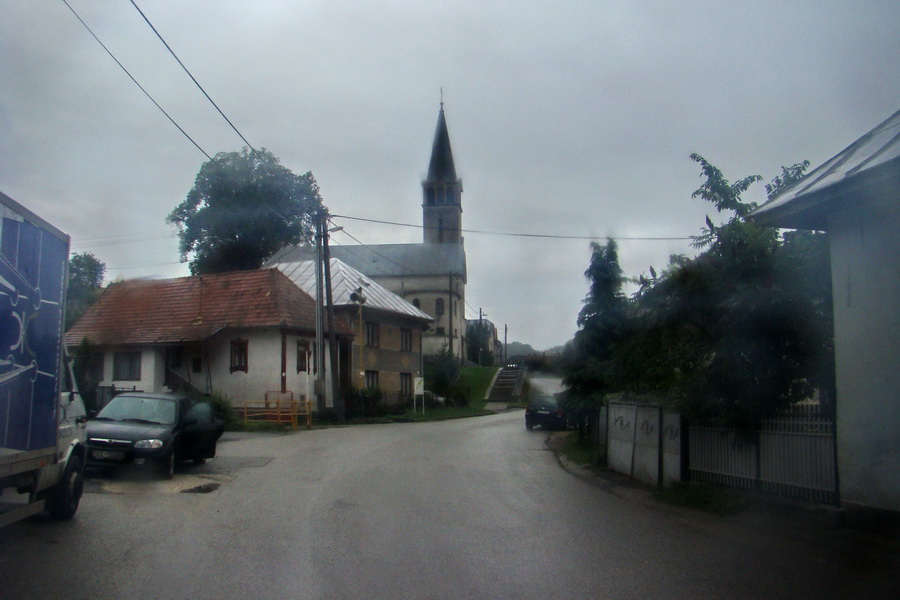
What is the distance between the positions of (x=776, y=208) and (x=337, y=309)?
31.7m

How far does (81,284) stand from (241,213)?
17.0 meters

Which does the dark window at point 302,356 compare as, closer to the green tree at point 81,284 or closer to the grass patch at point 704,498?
the green tree at point 81,284

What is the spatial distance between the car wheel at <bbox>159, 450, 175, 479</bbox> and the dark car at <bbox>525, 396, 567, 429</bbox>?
19256 millimetres

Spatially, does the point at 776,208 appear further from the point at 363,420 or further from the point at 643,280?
the point at 363,420

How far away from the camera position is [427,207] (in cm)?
8500

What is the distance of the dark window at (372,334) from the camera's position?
42.0 meters

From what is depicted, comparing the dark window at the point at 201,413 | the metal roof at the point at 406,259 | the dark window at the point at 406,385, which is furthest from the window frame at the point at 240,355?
the metal roof at the point at 406,259

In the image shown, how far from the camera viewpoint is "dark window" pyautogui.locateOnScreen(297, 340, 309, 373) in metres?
34.6

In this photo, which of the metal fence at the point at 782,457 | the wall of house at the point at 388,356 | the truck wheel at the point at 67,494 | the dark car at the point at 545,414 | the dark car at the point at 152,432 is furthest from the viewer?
the wall of house at the point at 388,356

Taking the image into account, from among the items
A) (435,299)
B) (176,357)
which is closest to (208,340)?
(176,357)

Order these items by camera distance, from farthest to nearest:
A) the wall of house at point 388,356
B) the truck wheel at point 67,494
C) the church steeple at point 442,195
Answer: the church steeple at point 442,195
the wall of house at point 388,356
the truck wheel at point 67,494

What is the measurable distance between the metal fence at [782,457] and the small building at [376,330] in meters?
26.5

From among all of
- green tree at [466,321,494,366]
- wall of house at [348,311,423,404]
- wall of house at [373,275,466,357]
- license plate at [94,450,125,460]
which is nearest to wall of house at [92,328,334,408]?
wall of house at [348,311,423,404]

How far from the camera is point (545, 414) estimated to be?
3112 centimetres
